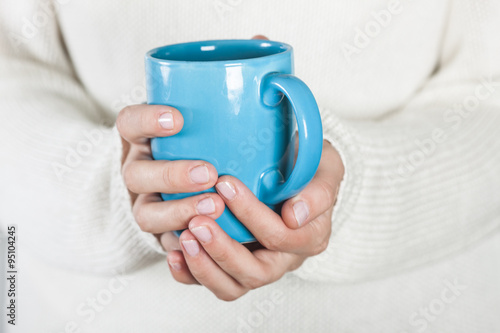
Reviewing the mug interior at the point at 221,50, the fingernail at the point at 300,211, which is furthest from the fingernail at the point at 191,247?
the mug interior at the point at 221,50

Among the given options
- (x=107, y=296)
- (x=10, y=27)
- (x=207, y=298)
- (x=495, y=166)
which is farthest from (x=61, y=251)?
(x=495, y=166)

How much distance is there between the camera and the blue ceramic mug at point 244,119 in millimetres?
474

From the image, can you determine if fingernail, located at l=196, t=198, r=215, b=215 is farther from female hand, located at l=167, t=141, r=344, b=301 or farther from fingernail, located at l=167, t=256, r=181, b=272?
fingernail, located at l=167, t=256, r=181, b=272

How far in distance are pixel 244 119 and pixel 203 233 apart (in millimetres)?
143

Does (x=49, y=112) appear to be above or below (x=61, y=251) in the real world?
above

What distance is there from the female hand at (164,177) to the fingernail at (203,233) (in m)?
0.02

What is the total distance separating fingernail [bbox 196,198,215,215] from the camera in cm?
52

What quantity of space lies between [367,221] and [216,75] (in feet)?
1.32

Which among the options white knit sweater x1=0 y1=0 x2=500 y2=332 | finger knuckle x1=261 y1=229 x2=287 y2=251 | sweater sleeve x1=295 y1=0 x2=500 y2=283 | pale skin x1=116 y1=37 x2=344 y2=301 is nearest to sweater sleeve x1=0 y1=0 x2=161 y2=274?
white knit sweater x1=0 y1=0 x2=500 y2=332

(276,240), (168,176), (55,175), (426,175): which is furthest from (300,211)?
(55,175)

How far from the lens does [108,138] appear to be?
2.56ft

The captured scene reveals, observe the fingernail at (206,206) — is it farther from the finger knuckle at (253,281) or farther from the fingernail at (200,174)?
the finger knuckle at (253,281)

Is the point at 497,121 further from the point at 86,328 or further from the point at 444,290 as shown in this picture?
the point at 86,328

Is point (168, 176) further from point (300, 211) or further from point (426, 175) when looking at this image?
point (426, 175)
